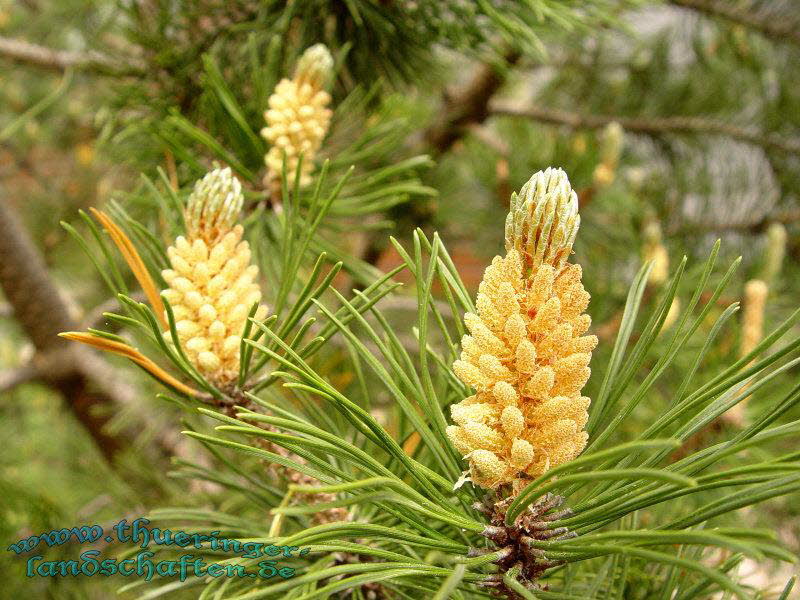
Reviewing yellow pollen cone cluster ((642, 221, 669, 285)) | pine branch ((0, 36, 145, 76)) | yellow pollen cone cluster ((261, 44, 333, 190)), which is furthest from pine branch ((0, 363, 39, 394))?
yellow pollen cone cluster ((642, 221, 669, 285))

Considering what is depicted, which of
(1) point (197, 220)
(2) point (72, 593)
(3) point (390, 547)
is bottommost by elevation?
(2) point (72, 593)

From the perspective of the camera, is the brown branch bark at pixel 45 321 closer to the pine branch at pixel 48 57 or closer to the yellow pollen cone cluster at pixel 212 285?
the pine branch at pixel 48 57

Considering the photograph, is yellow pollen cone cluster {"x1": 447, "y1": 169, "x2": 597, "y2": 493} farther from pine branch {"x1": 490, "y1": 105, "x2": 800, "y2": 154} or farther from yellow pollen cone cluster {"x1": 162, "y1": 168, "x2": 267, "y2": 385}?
pine branch {"x1": 490, "y1": 105, "x2": 800, "y2": 154}

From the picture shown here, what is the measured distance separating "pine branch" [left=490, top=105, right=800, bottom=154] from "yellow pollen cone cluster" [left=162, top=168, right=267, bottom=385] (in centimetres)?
50

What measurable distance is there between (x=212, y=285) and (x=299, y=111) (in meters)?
0.12

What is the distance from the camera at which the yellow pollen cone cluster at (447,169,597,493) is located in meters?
0.17

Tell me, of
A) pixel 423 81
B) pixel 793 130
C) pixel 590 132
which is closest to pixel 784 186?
pixel 793 130

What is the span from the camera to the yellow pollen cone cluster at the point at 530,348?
17cm

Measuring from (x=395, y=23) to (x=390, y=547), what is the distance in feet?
0.82

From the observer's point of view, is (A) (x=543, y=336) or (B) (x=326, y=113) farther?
(B) (x=326, y=113)

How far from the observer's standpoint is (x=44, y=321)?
58 cm

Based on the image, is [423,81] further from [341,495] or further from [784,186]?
[784,186]

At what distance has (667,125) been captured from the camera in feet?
2.26

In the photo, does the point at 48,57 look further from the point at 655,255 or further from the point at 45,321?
the point at 655,255
